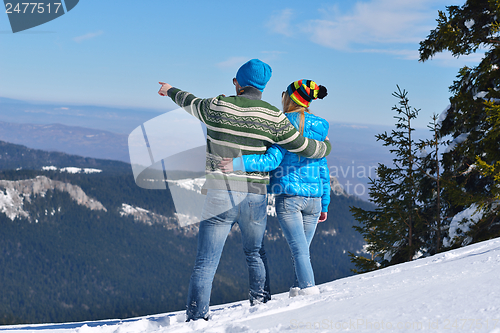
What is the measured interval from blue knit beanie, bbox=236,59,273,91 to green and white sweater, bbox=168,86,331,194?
57 mm

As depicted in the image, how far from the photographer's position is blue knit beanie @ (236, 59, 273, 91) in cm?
337

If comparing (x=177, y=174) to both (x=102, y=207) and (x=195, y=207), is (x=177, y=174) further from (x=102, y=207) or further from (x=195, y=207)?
(x=102, y=207)

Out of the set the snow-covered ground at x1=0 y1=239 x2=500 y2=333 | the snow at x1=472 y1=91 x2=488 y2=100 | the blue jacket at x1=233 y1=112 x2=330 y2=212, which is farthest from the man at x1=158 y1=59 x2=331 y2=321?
the snow at x1=472 y1=91 x2=488 y2=100

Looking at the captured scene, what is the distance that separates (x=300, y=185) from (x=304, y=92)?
99 cm

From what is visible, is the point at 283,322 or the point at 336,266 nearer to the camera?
the point at 283,322

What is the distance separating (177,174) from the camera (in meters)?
3.94

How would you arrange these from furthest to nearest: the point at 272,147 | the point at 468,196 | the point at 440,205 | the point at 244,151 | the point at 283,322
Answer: the point at 440,205 < the point at 468,196 < the point at 272,147 < the point at 244,151 < the point at 283,322

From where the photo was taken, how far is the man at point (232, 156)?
324 centimetres

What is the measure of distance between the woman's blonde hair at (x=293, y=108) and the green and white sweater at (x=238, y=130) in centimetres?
49

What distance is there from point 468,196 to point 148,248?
188 meters

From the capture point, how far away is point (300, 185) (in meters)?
3.90

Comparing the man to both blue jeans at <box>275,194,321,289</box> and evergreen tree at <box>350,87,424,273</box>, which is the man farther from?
evergreen tree at <box>350,87,424,273</box>

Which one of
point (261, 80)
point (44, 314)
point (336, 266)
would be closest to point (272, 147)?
point (261, 80)

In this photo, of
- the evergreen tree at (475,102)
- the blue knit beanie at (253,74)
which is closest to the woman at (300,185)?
the blue knit beanie at (253,74)
